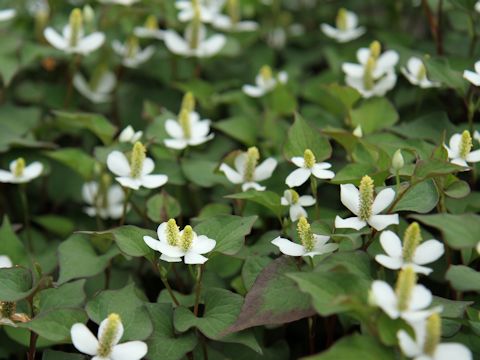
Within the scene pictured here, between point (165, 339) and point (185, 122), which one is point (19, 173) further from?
point (165, 339)

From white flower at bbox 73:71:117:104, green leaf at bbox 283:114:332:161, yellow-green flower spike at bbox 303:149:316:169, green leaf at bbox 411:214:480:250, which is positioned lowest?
white flower at bbox 73:71:117:104

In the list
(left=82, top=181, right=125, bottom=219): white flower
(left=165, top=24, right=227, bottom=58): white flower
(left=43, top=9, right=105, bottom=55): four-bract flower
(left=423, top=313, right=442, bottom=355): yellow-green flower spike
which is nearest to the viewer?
(left=423, top=313, right=442, bottom=355): yellow-green flower spike

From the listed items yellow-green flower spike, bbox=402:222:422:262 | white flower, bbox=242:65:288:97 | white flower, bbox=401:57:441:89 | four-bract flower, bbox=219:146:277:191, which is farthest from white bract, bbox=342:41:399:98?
yellow-green flower spike, bbox=402:222:422:262

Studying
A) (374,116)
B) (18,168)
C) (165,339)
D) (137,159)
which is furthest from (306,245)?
(18,168)

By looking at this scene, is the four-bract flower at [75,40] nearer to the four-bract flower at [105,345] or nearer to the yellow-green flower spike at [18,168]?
the yellow-green flower spike at [18,168]

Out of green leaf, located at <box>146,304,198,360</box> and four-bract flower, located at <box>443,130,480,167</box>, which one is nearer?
green leaf, located at <box>146,304,198,360</box>

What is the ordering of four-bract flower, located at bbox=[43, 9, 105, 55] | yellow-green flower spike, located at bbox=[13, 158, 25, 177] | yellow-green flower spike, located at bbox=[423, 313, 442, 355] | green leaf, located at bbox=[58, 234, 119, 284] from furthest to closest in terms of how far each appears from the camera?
four-bract flower, located at bbox=[43, 9, 105, 55] → yellow-green flower spike, located at bbox=[13, 158, 25, 177] → green leaf, located at bbox=[58, 234, 119, 284] → yellow-green flower spike, located at bbox=[423, 313, 442, 355]

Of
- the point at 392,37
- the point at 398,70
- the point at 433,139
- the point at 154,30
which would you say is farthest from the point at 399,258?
the point at 154,30

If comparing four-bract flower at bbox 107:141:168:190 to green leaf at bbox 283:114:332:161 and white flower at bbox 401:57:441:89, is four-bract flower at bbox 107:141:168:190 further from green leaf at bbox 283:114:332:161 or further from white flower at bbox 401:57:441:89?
white flower at bbox 401:57:441:89
